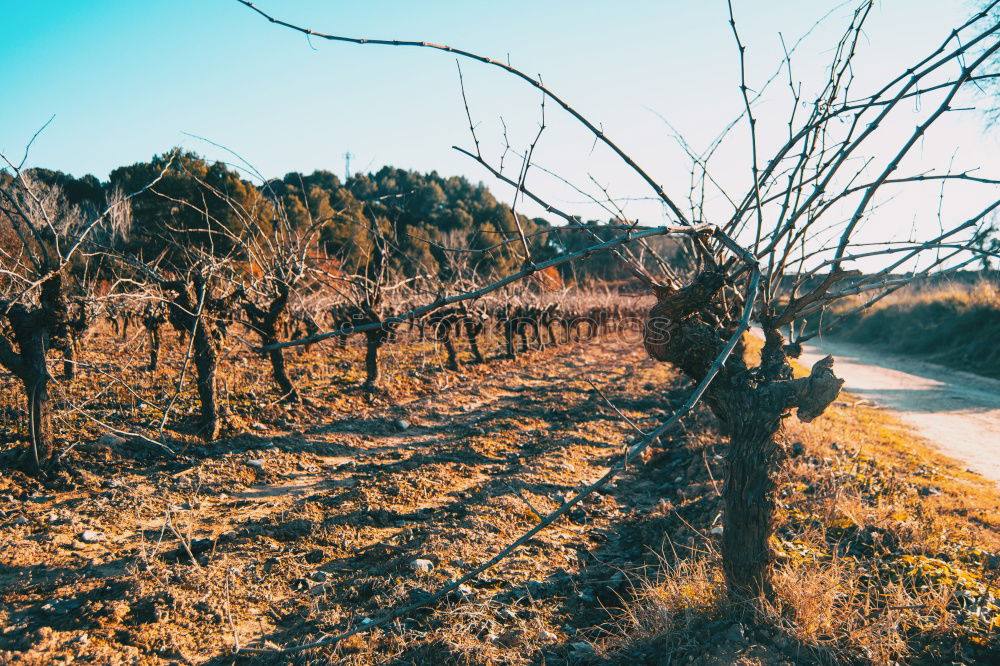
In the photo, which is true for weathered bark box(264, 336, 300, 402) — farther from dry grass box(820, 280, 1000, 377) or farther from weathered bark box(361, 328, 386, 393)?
dry grass box(820, 280, 1000, 377)

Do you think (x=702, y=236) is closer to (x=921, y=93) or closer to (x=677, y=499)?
(x=921, y=93)

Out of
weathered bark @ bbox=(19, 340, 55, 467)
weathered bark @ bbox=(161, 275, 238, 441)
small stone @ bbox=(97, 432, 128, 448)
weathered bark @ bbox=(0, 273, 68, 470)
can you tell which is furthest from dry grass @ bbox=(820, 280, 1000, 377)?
weathered bark @ bbox=(19, 340, 55, 467)

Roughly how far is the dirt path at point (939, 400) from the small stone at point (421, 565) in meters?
6.18

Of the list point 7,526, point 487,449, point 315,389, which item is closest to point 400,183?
point 315,389

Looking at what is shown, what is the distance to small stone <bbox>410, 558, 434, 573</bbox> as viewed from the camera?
395cm

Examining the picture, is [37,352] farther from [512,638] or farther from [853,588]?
[853,588]

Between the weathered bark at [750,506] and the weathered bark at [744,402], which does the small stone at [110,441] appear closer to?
the weathered bark at [744,402]

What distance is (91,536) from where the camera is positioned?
4504 millimetres

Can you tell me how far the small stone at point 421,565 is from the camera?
3954 mm

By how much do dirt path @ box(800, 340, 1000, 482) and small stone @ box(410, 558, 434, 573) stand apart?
6183 mm

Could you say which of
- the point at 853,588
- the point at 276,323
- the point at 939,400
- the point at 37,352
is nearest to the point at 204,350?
the point at 276,323

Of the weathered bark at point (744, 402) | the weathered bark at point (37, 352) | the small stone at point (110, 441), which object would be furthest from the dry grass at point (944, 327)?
the weathered bark at point (37, 352)

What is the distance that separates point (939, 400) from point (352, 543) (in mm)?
11643

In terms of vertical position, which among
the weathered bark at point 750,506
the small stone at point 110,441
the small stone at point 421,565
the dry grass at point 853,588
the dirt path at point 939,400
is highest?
the weathered bark at point 750,506
